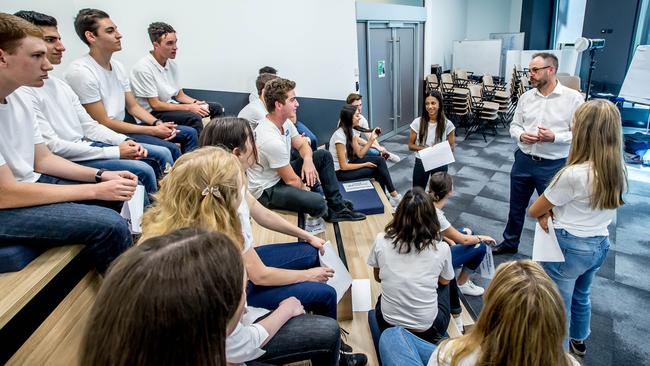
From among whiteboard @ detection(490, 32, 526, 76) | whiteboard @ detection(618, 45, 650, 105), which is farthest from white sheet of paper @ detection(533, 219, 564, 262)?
whiteboard @ detection(490, 32, 526, 76)

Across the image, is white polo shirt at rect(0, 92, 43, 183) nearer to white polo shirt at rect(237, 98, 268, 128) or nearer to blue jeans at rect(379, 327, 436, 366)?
blue jeans at rect(379, 327, 436, 366)

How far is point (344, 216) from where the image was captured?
10.5 feet

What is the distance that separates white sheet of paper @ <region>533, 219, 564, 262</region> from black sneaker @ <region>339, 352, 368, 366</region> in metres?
1.01

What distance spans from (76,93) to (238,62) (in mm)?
2087

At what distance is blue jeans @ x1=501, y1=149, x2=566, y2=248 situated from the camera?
2.76m

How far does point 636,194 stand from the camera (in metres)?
4.30

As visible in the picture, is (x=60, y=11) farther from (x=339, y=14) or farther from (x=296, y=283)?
(x=339, y=14)

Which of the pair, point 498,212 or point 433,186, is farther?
point 498,212

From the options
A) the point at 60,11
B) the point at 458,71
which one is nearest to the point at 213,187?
the point at 60,11

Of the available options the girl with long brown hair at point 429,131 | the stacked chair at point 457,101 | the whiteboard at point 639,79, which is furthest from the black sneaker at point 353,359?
the whiteboard at point 639,79

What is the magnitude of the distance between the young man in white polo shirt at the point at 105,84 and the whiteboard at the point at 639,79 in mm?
6551

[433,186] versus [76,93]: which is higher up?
[76,93]

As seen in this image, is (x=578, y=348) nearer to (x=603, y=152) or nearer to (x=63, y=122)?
(x=603, y=152)

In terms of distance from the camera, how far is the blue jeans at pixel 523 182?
2.76m
